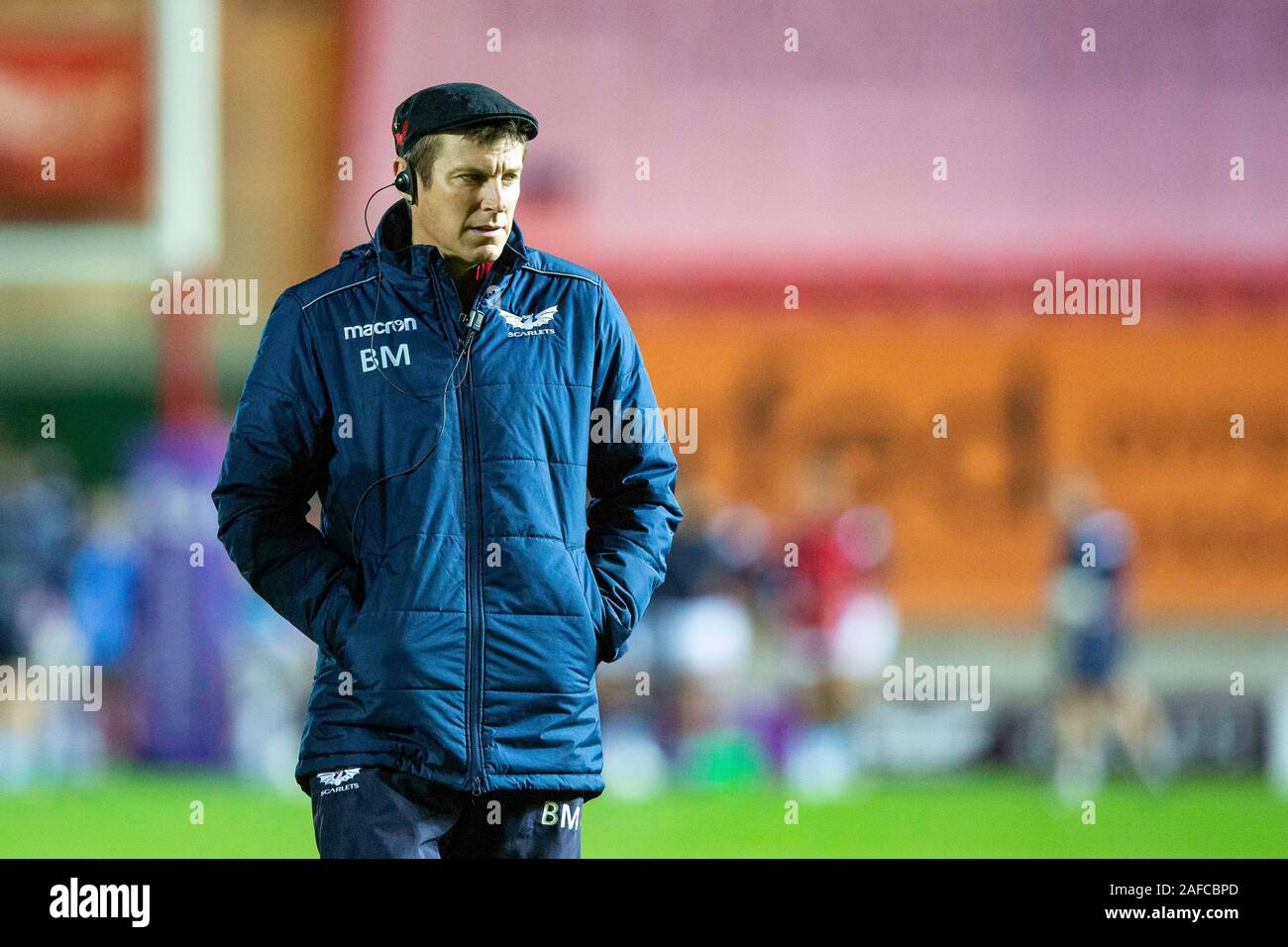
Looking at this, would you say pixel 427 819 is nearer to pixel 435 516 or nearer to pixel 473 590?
pixel 473 590

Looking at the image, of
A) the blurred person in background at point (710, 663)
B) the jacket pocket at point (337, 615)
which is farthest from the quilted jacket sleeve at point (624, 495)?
the blurred person in background at point (710, 663)

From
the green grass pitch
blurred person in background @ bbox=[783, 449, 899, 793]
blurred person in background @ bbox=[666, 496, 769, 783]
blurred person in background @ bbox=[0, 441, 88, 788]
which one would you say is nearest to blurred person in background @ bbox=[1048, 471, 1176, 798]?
the green grass pitch

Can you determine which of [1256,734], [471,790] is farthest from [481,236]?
[1256,734]

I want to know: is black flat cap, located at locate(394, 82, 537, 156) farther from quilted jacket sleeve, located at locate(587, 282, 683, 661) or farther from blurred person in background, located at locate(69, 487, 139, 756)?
blurred person in background, located at locate(69, 487, 139, 756)

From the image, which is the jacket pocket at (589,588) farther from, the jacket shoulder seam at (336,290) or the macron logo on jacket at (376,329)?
the jacket shoulder seam at (336,290)

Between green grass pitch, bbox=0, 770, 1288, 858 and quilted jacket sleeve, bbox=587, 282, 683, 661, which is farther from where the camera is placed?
green grass pitch, bbox=0, 770, 1288, 858

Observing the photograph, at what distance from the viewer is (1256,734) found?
1235 centimetres

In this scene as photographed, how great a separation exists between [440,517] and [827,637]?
28.3 ft

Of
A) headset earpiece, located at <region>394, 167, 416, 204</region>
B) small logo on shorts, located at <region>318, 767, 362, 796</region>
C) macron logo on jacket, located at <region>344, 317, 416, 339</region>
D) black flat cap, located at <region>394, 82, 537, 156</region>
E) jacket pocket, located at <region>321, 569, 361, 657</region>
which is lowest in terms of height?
small logo on shorts, located at <region>318, 767, 362, 796</region>

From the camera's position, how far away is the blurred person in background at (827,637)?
1148 cm

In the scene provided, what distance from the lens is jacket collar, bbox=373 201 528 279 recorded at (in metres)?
3.13

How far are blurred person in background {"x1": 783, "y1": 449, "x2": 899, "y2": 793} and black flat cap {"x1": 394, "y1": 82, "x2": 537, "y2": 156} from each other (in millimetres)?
8566

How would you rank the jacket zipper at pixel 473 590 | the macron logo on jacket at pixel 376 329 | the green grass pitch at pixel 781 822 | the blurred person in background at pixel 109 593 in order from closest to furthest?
1. the jacket zipper at pixel 473 590
2. the macron logo on jacket at pixel 376 329
3. the green grass pitch at pixel 781 822
4. the blurred person in background at pixel 109 593

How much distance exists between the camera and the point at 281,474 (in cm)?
309
